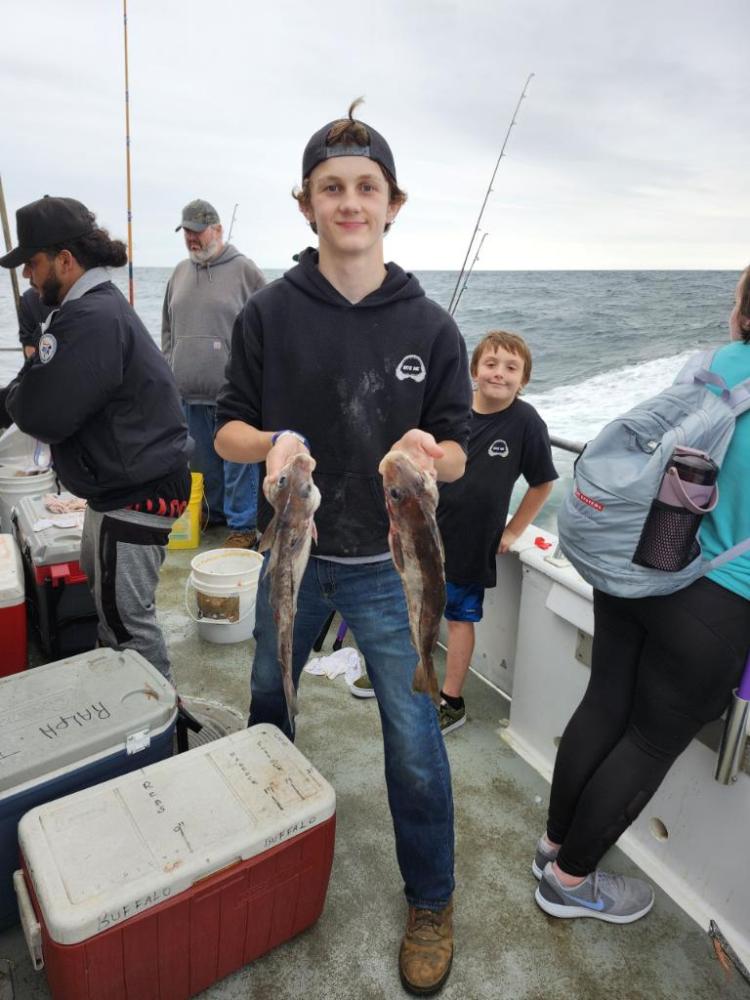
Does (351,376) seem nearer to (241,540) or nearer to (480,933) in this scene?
(480,933)

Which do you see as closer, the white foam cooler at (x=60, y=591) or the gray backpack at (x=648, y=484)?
the gray backpack at (x=648, y=484)

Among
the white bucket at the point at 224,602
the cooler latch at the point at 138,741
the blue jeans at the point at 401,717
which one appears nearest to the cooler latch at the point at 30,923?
the cooler latch at the point at 138,741

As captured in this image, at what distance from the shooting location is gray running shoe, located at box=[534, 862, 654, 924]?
7.72 ft

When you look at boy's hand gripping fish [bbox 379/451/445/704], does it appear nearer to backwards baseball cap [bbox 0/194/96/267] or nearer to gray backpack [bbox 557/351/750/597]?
gray backpack [bbox 557/351/750/597]

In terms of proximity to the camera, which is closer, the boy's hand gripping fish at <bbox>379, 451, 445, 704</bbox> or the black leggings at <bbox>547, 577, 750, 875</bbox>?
the boy's hand gripping fish at <bbox>379, 451, 445, 704</bbox>

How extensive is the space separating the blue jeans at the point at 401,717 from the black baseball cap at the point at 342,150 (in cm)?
115

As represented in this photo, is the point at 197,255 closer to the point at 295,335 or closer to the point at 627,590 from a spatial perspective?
the point at 295,335

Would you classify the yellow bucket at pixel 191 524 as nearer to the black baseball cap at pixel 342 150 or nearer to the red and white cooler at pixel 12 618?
the red and white cooler at pixel 12 618

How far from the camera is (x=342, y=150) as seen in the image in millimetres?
1765

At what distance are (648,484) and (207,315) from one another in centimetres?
420

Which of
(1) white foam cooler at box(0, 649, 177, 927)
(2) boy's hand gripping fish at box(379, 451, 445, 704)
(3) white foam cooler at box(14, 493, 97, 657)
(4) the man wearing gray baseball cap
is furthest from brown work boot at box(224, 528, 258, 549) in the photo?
(2) boy's hand gripping fish at box(379, 451, 445, 704)

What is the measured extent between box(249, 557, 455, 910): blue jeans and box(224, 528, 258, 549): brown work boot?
320 cm

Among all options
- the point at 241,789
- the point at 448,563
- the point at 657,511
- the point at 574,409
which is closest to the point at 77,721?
the point at 241,789

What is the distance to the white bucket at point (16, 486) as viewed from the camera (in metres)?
4.57
